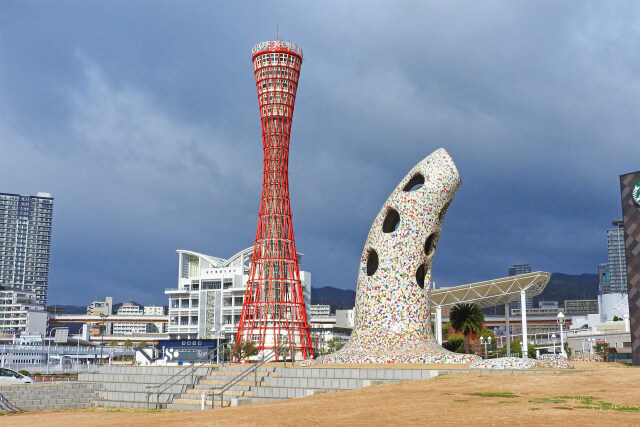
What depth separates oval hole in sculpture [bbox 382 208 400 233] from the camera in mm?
29730

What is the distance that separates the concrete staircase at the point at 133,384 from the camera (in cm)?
Answer: 2484

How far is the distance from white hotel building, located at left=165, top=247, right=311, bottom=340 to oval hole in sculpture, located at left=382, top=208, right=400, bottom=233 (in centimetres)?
6917

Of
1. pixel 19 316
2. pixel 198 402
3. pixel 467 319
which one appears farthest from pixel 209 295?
pixel 198 402

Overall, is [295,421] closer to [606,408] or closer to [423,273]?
[606,408]

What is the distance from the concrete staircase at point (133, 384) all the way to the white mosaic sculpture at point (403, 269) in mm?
6038

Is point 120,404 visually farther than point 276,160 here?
No

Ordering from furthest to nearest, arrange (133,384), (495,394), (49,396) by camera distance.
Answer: (133,384) → (49,396) → (495,394)

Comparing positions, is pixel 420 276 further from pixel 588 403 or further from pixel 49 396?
pixel 49 396

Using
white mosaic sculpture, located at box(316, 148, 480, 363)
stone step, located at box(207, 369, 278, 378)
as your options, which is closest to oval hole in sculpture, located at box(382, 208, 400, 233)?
white mosaic sculpture, located at box(316, 148, 480, 363)

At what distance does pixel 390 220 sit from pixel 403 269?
260 centimetres

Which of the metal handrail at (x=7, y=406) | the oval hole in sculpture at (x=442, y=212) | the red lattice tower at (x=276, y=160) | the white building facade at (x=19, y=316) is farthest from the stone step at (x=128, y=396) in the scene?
the white building facade at (x=19, y=316)

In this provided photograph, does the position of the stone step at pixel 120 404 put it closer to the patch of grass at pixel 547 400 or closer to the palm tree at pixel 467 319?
the patch of grass at pixel 547 400

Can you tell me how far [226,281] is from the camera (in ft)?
332

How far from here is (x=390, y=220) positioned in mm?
30094
